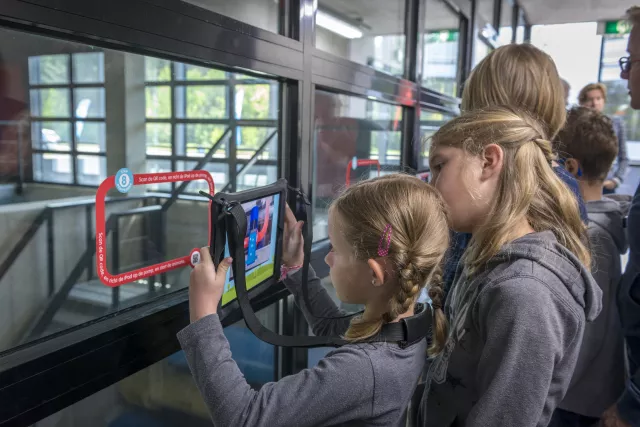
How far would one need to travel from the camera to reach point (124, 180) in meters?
1.04

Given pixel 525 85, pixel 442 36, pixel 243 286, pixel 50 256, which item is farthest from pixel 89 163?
pixel 442 36

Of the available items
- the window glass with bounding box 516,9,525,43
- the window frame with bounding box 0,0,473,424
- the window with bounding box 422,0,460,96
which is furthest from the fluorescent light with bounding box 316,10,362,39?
the window glass with bounding box 516,9,525,43

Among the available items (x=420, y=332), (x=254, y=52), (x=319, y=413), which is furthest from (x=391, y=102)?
(x=319, y=413)

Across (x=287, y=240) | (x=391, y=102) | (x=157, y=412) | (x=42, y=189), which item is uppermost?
(x=391, y=102)

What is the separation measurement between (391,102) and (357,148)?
0.28m

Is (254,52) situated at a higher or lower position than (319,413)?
higher

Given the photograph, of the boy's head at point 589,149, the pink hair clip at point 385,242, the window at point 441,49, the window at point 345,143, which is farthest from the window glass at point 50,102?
the window at point 441,49

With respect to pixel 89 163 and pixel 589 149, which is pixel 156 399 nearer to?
pixel 89 163

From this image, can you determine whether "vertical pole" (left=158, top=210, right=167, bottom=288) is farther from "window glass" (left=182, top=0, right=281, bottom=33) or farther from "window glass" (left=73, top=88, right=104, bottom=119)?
"window glass" (left=182, top=0, right=281, bottom=33)

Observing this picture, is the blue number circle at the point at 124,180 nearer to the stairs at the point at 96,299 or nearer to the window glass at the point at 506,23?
the stairs at the point at 96,299

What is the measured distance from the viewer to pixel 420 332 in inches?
36.1

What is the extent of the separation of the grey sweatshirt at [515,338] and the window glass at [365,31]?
1.09 meters

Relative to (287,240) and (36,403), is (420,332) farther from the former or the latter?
(36,403)

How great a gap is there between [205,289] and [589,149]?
1.60m
